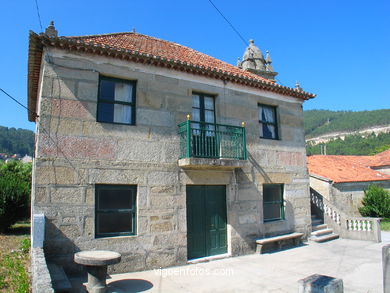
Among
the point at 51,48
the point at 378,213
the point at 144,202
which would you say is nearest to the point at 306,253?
the point at 144,202

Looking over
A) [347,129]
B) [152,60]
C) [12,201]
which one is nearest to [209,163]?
[152,60]

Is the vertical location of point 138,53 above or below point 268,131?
above

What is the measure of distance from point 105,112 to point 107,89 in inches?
25.2

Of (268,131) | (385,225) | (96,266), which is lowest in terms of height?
(385,225)

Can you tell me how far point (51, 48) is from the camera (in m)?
7.25

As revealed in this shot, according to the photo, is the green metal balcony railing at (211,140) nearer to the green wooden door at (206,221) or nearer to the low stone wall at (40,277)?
the green wooden door at (206,221)

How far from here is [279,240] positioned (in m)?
9.90

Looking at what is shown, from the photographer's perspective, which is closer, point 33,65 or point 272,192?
point 33,65

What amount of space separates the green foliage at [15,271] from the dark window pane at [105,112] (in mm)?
3831

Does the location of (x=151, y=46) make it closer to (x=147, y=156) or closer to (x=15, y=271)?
(x=147, y=156)

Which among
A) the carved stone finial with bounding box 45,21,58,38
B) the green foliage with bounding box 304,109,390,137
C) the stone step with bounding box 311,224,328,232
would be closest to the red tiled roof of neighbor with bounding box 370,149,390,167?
the stone step with bounding box 311,224,328,232

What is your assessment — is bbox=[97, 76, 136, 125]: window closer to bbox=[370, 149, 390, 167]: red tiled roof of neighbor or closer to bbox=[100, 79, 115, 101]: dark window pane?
bbox=[100, 79, 115, 101]: dark window pane

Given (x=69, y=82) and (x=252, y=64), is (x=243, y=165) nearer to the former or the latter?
(x=69, y=82)

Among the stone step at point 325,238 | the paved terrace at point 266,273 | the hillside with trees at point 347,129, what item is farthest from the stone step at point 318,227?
the hillside with trees at point 347,129
